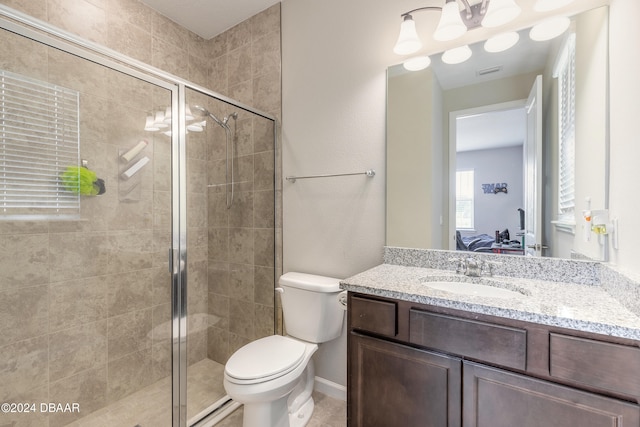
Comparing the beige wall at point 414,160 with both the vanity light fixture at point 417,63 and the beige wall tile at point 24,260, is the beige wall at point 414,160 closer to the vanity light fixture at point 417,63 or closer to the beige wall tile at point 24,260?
the vanity light fixture at point 417,63

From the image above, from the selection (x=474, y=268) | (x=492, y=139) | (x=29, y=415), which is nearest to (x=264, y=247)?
(x=474, y=268)

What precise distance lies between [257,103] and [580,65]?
6.28 ft

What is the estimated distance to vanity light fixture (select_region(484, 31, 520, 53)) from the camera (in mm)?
1390

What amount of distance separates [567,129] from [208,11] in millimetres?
2420

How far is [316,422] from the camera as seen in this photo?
5.54 ft

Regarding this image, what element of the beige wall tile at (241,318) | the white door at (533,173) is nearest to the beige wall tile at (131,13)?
the beige wall tile at (241,318)

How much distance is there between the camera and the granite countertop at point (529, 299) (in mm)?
843

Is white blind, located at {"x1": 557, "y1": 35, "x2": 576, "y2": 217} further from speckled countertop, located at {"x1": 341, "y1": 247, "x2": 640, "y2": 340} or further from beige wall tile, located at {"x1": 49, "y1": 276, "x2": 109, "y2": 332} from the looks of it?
beige wall tile, located at {"x1": 49, "y1": 276, "x2": 109, "y2": 332}

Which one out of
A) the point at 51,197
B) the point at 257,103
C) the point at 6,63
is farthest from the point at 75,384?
the point at 257,103

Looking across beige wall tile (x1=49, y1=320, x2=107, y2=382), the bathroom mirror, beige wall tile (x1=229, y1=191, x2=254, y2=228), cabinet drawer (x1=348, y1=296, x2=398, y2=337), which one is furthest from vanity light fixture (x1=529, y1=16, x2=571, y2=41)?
beige wall tile (x1=49, y1=320, x2=107, y2=382)

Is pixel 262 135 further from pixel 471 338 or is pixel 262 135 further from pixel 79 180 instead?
pixel 471 338

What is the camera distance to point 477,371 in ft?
3.29

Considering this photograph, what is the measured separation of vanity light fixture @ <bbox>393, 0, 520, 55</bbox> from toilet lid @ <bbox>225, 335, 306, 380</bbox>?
1.71 metres

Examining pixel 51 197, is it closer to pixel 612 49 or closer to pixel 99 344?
pixel 99 344
